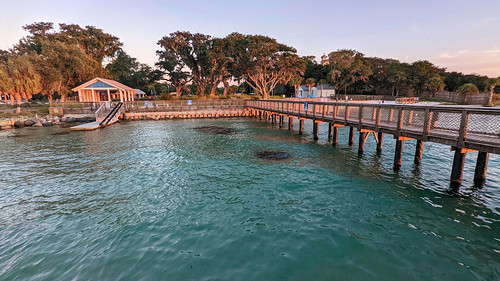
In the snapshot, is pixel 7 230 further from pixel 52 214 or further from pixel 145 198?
pixel 145 198

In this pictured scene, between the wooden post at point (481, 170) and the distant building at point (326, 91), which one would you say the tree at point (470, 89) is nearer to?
the distant building at point (326, 91)

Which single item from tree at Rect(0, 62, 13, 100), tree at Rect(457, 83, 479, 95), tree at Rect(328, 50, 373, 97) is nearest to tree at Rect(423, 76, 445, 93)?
tree at Rect(457, 83, 479, 95)

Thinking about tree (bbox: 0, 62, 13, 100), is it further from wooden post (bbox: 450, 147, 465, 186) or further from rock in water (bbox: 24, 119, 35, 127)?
wooden post (bbox: 450, 147, 465, 186)

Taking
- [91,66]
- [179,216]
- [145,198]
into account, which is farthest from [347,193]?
[91,66]

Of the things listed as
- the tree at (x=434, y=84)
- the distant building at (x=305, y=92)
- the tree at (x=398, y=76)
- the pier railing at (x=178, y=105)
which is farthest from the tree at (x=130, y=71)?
the tree at (x=434, y=84)

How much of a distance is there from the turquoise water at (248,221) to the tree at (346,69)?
6660 centimetres

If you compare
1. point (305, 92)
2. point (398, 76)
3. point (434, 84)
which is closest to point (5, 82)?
point (305, 92)

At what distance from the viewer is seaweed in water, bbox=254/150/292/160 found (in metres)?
15.7

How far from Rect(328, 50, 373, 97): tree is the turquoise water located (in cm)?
6660

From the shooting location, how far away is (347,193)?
9.89 metres

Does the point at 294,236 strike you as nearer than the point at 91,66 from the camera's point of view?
Yes

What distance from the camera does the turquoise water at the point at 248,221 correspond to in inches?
227

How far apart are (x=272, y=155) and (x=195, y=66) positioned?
54.8m

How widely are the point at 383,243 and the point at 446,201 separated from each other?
4.49 metres
